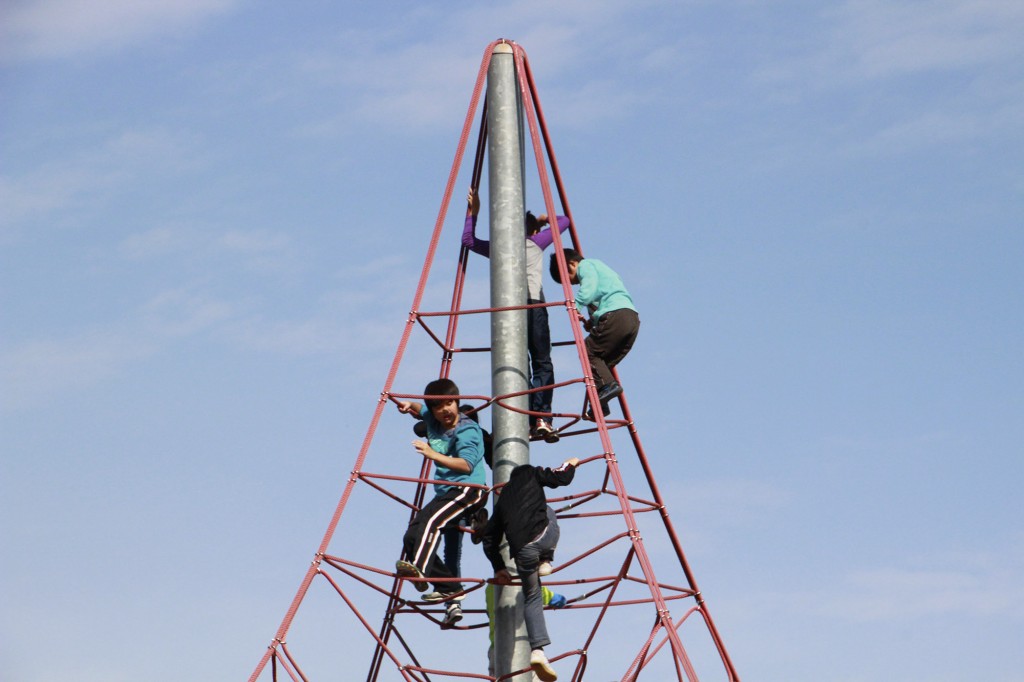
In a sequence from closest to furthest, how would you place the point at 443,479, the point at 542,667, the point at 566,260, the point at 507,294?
the point at 542,667, the point at 443,479, the point at 507,294, the point at 566,260

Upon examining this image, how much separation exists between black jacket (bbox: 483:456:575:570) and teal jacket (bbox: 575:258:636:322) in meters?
2.29

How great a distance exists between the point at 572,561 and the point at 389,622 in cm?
239

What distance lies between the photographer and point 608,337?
1798cm

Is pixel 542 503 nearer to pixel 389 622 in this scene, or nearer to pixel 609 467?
pixel 609 467

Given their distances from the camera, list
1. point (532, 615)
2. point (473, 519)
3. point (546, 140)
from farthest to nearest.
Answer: point (546, 140) → point (473, 519) → point (532, 615)

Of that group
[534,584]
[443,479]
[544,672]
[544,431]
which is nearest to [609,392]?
[544,431]

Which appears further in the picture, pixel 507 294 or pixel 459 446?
pixel 507 294

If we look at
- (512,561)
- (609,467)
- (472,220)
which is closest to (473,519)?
(512,561)

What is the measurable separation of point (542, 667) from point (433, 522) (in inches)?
80.1

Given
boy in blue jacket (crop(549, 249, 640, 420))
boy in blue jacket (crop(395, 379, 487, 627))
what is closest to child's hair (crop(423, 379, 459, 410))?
boy in blue jacket (crop(395, 379, 487, 627))

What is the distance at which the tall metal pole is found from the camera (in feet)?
54.7

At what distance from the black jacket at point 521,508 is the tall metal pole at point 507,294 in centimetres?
29

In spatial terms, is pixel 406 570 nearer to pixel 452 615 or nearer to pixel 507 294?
pixel 452 615

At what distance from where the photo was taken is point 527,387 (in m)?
17.9
